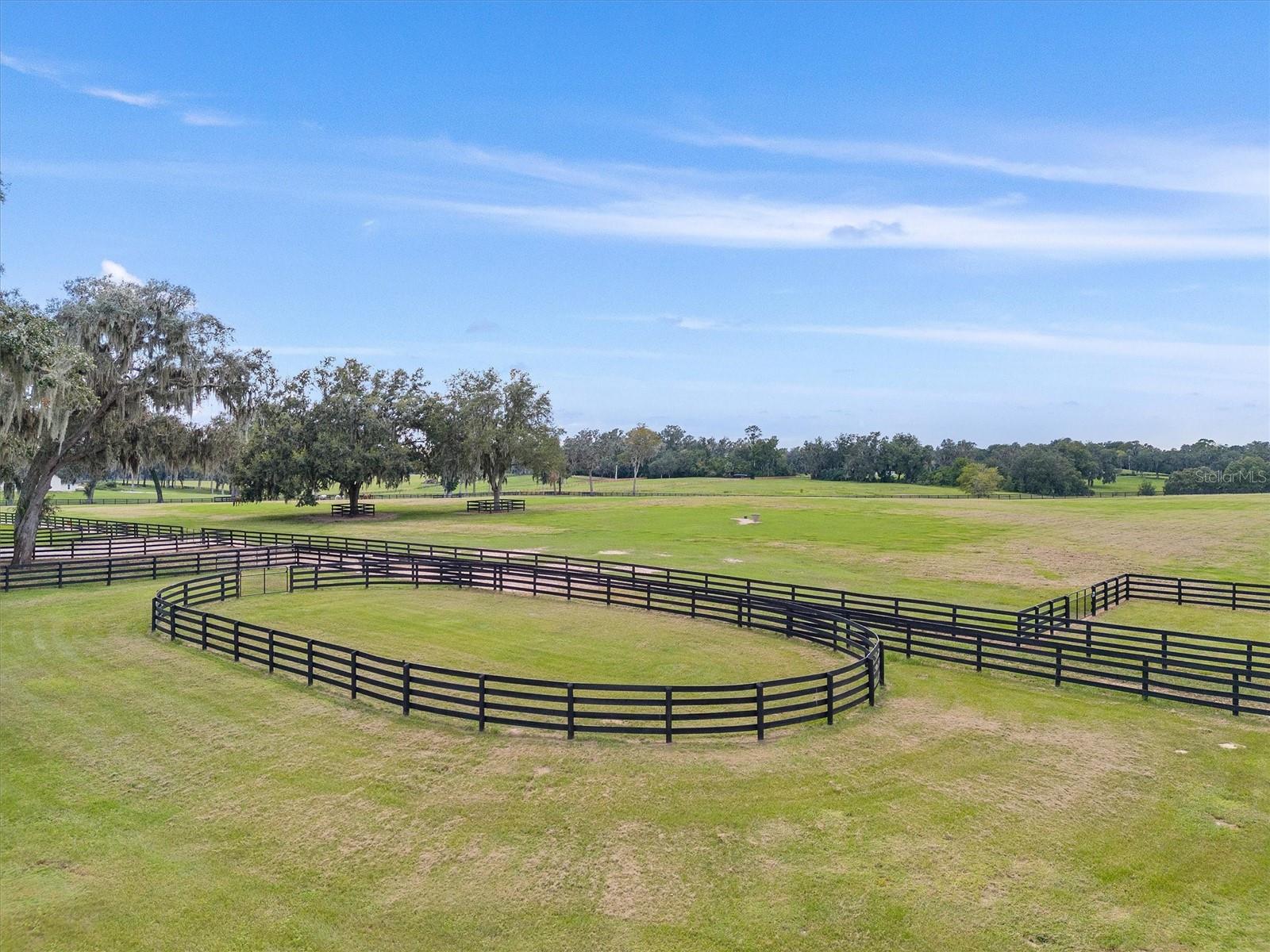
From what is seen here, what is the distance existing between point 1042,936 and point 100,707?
1586 cm

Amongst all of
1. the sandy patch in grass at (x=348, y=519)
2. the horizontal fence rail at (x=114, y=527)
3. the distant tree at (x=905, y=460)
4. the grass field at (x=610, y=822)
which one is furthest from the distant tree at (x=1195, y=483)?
the horizontal fence rail at (x=114, y=527)

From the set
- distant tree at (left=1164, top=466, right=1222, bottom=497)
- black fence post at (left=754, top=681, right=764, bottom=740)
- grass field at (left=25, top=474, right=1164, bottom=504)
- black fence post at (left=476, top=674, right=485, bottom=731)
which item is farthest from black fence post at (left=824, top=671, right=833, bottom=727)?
distant tree at (left=1164, top=466, right=1222, bottom=497)

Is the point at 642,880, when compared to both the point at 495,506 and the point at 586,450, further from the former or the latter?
the point at 586,450

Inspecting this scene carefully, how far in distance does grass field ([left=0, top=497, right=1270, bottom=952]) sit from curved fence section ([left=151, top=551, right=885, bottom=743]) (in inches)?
21.0

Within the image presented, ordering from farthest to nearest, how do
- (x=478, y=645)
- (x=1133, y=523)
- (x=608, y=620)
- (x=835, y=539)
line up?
(x=1133, y=523)
(x=835, y=539)
(x=608, y=620)
(x=478, y=645)

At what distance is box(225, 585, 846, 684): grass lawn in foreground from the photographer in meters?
17.5

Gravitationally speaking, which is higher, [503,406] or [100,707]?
[503,406]

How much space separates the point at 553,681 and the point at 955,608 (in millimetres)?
12450

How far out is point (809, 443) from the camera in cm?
18688

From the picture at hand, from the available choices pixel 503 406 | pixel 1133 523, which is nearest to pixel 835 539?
pixel 1133 523

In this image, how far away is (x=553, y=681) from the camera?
46.3 ft

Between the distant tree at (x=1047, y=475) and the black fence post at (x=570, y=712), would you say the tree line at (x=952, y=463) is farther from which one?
the black fence post at (x=570, y=712)

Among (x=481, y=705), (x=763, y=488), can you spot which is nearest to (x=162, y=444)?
(x=481, y=705)

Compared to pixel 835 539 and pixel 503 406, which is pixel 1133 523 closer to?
pixel 835 539
